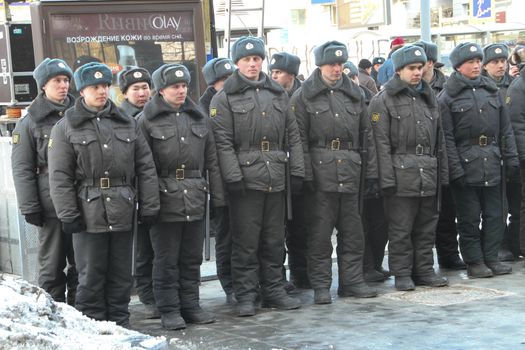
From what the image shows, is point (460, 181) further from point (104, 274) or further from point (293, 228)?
point (104, 274)

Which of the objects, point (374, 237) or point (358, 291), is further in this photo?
point (374, 237)

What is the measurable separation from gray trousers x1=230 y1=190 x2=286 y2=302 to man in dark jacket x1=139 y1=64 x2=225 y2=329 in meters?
0.34

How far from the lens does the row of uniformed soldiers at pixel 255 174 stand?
7453 millimetres

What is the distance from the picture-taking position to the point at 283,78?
9266 millimetres

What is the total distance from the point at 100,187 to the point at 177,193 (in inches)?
26.6

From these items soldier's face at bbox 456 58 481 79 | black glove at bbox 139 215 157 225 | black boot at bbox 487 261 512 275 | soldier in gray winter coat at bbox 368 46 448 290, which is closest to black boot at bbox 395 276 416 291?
soldier in gray winter coat at bbox 368 46 448 290

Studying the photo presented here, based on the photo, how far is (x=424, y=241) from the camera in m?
9.25

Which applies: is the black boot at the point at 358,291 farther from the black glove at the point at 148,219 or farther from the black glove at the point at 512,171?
the black glove at the point at 148,219

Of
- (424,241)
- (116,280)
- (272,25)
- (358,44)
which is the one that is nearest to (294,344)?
(116,280)

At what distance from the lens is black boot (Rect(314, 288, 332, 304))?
8578mm

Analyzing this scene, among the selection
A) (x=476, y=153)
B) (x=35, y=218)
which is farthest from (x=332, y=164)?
(x=35, y=218)

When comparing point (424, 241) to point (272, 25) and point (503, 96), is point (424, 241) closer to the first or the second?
point (503, 96)

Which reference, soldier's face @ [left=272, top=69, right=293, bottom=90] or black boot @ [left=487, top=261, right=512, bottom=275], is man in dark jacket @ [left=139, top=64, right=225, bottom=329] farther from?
black boot @ [left=487, top=261, right=512, bottom=275]

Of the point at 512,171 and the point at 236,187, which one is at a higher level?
the point at 236,187
